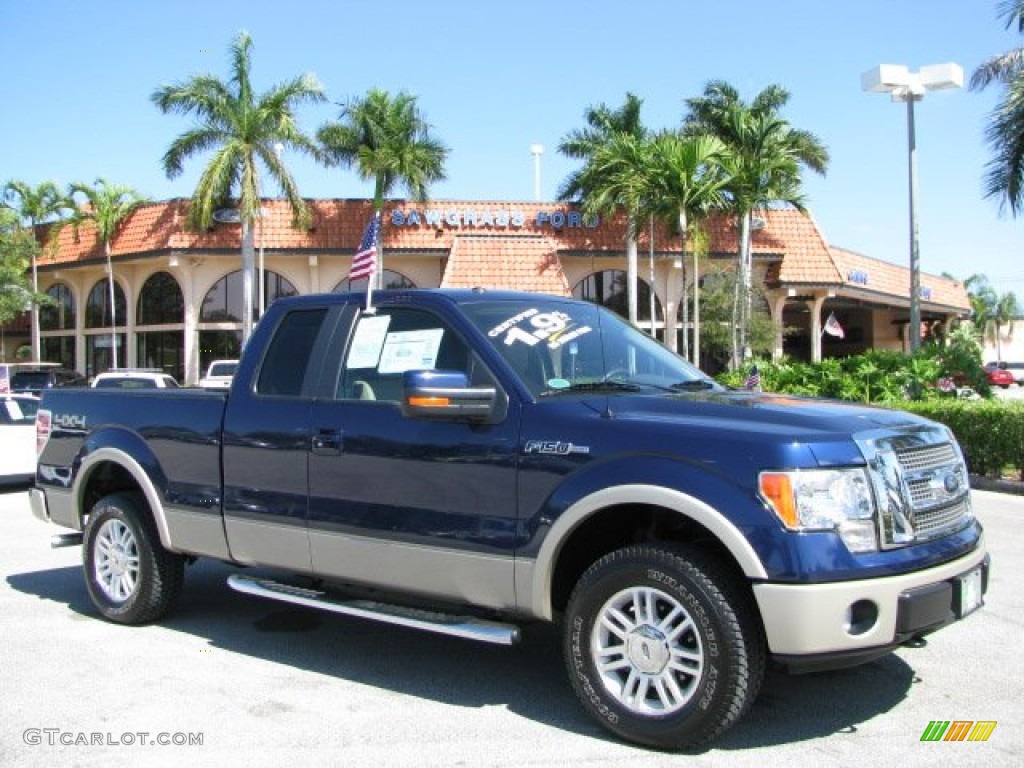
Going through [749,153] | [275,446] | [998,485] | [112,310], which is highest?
[749,153]

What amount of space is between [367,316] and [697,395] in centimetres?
181

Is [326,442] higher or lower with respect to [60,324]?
lower

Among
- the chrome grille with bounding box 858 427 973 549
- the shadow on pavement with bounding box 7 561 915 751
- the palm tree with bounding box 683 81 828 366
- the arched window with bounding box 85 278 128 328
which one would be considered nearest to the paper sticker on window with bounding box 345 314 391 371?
the shadow on pavement with bounding box 7 561 915 751

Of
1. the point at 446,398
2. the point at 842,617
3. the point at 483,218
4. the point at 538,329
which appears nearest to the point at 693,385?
the point at 538,329

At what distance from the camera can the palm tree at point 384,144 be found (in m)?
31.8

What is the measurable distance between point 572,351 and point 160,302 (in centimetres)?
3336

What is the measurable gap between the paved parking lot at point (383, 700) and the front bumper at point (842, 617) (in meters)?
0.52

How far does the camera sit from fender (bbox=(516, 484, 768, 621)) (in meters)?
3.80

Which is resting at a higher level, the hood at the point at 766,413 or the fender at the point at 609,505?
the hood at the point at 766,413

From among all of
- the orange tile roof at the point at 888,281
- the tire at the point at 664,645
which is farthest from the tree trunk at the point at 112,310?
the tire at the point at 664,645

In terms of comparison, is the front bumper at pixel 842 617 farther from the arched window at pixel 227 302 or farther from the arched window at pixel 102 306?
the arched window at pixel 102 306

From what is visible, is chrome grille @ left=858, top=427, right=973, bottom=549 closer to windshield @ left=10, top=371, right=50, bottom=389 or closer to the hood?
the hood

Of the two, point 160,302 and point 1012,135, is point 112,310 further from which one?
point 1012,135

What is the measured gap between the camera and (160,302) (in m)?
35.6
